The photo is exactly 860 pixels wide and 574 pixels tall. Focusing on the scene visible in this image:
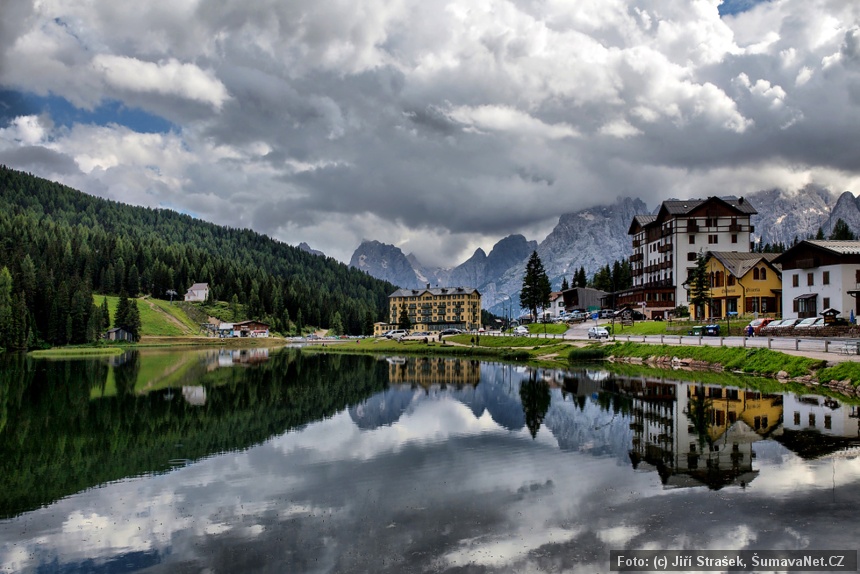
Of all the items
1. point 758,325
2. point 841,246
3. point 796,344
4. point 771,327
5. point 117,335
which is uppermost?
point 841,246

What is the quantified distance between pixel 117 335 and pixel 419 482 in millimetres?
161799

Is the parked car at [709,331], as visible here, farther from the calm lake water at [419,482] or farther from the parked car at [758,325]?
the calm lake water at [419,482]

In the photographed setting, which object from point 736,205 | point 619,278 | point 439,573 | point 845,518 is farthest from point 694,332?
point 619,278

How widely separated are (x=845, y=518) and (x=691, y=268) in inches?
4085

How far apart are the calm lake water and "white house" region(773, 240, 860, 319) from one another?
35.5 metres

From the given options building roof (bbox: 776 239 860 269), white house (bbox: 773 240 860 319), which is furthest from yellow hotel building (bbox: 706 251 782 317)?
building roof (bbox: 776 239 860 269)

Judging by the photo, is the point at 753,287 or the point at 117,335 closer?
the point at 753,287

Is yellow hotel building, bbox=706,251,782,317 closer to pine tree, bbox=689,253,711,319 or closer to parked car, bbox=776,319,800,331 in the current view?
pine tree, bbox=689,253,711,319

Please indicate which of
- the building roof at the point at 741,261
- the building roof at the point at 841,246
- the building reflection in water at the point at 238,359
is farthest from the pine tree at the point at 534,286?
the building roof at the point at 841,246

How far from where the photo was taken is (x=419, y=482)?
898 inches

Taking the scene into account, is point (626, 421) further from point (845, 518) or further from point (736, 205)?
point (736, 205)

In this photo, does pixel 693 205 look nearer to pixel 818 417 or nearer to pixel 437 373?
pixel 437 373

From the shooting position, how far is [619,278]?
551ft

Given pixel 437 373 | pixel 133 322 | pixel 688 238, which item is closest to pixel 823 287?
pixel 688 238
